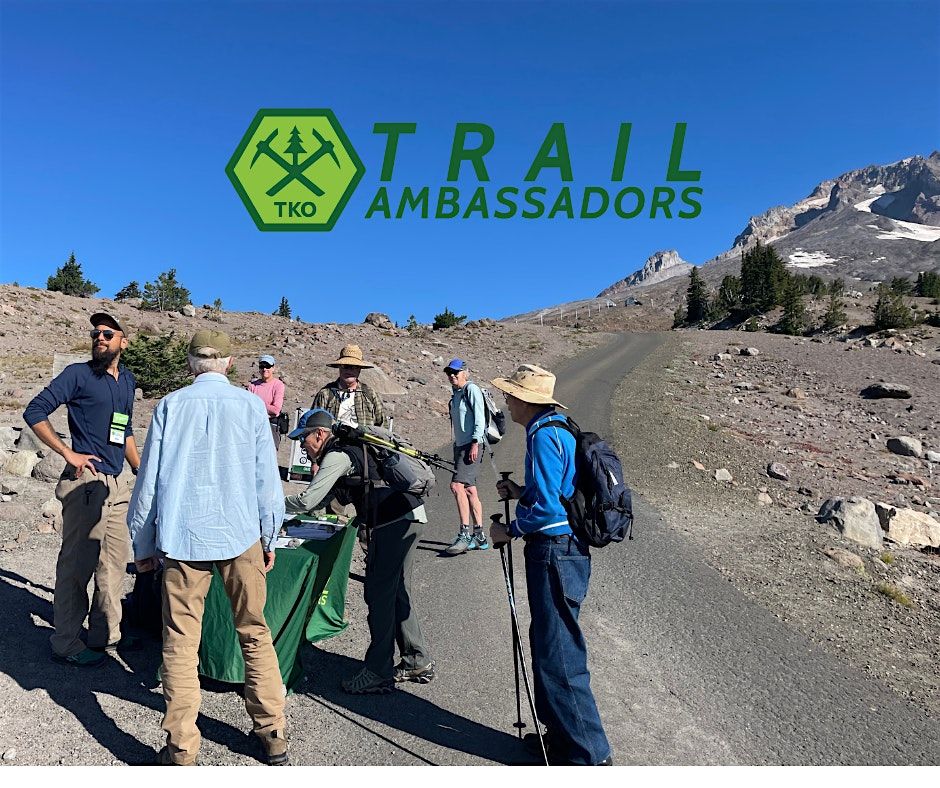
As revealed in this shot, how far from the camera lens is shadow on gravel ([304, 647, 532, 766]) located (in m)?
3.74

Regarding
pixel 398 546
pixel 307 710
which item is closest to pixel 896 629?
pixel 398 546

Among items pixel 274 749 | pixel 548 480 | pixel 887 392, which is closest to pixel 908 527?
pixel 548 480

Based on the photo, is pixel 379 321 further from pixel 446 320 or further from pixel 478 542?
pixel 478 542

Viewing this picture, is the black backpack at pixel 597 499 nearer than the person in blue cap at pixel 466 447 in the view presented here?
Yes

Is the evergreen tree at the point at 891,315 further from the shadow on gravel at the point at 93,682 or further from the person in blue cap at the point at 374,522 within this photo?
Result: the shadow on gravel at the point at 93,682

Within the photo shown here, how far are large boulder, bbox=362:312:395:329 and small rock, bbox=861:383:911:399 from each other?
75.9 feet

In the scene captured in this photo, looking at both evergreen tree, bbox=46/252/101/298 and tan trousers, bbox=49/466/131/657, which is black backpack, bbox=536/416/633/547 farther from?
evergreen tree, bbox=46/252/101/298

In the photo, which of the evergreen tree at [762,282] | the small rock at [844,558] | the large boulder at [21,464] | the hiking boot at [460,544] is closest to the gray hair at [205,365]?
the hiking boot at [460,544]

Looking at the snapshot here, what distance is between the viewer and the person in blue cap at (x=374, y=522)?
4.17 metres

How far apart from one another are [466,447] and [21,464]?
6.42 m

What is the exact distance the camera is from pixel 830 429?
61.4 ft

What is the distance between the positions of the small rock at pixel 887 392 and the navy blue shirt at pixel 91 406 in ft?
81.0

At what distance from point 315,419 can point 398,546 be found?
95 centimetres
